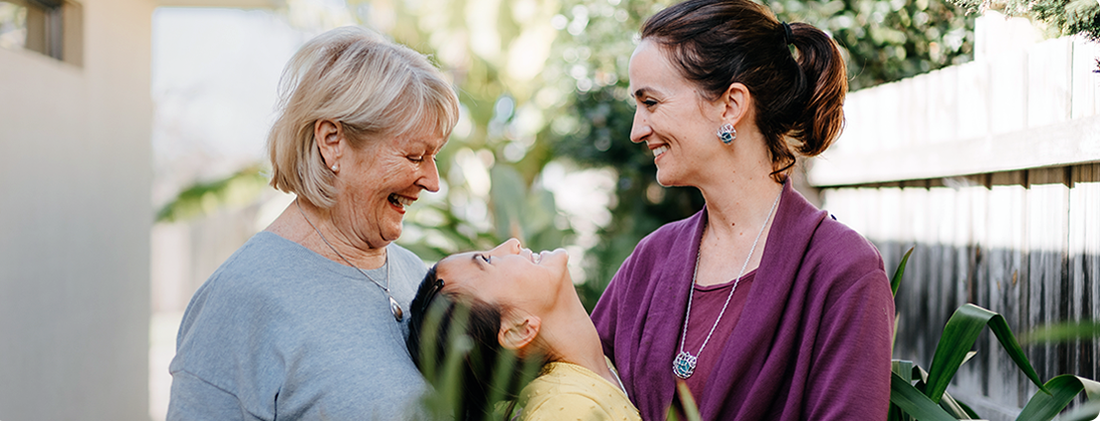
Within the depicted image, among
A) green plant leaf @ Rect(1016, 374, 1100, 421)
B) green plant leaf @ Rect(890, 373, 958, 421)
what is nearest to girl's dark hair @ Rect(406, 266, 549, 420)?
green plant leaf @ Rect(890, 373, 958, 421)

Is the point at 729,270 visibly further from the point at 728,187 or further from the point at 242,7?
the point at 242,7

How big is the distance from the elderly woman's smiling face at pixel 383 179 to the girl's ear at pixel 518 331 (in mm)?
345

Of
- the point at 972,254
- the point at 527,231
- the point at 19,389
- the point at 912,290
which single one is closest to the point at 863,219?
the point at 912,290

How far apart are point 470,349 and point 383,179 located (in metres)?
0.44

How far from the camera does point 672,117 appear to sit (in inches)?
66.9

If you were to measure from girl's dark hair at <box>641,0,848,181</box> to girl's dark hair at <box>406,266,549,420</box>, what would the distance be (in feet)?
2.41

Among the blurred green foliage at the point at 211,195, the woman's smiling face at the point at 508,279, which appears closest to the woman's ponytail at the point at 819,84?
the woman's smiling face at the point at 508,279

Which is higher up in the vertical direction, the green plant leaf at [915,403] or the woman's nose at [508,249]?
the woman's nose at [508,249]

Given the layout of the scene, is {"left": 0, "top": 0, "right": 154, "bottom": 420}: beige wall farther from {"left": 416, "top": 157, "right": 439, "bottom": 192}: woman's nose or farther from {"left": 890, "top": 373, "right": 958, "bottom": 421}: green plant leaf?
{"left": 890, "top": 373, "right": 958, "bottom": 421}: green plant leaf

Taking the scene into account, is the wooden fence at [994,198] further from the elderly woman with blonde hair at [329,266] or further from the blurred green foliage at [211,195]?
the blurred green foliage at [211,195]

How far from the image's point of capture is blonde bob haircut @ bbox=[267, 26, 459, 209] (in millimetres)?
1657

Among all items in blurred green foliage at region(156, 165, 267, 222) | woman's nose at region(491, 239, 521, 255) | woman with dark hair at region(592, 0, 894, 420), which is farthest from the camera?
blurred green foliage at region(156, 165, 267, 222)

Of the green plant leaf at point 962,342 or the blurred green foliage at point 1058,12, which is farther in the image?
the green plant leaf at point 962,342

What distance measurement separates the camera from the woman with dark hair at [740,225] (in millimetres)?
1527
